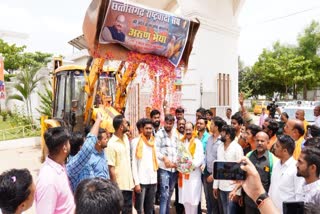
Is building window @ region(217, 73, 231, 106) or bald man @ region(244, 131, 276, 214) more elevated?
building window @ region(217, 73, 231, 106)

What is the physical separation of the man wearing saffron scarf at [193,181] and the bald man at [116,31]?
5.26ft

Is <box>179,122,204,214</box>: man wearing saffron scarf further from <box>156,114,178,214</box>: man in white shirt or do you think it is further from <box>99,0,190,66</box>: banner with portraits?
<box>99,0,190,66</box>: banner with portraits

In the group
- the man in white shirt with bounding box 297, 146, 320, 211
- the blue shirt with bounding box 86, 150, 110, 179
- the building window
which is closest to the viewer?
the man in white shirt with bounding box 297, 146, 320, 211

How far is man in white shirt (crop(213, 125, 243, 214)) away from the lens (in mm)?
3527

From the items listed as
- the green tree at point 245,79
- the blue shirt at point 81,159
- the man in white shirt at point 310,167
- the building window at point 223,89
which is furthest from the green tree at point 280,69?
the blue shirt at point 81,159

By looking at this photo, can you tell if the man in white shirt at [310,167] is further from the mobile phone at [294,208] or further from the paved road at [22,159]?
the paved road at [22,159]

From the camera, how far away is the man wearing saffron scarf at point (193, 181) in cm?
398

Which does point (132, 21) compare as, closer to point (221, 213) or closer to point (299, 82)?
point (221, 213)

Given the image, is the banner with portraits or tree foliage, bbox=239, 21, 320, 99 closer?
the banner with portraits

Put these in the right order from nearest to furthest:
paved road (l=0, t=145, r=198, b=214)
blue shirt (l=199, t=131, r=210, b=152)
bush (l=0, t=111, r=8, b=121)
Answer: blue shirt (l=199, t=131, r=210, b=152) < paved road (l=0, t=145, r=198, b=214) < bush (l=0, t=111, r=8, b=121)

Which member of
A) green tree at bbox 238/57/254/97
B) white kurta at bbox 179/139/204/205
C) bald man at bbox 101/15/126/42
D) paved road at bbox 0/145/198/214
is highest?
green tree at bbox 238/57/254/97

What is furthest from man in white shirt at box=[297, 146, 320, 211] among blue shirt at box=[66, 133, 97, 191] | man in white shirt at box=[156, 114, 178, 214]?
man in white shirt at box=[156, 114, 178, 214]

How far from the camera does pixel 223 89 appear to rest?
9.40 meters

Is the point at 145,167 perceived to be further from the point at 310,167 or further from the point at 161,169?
the point at 310,167
